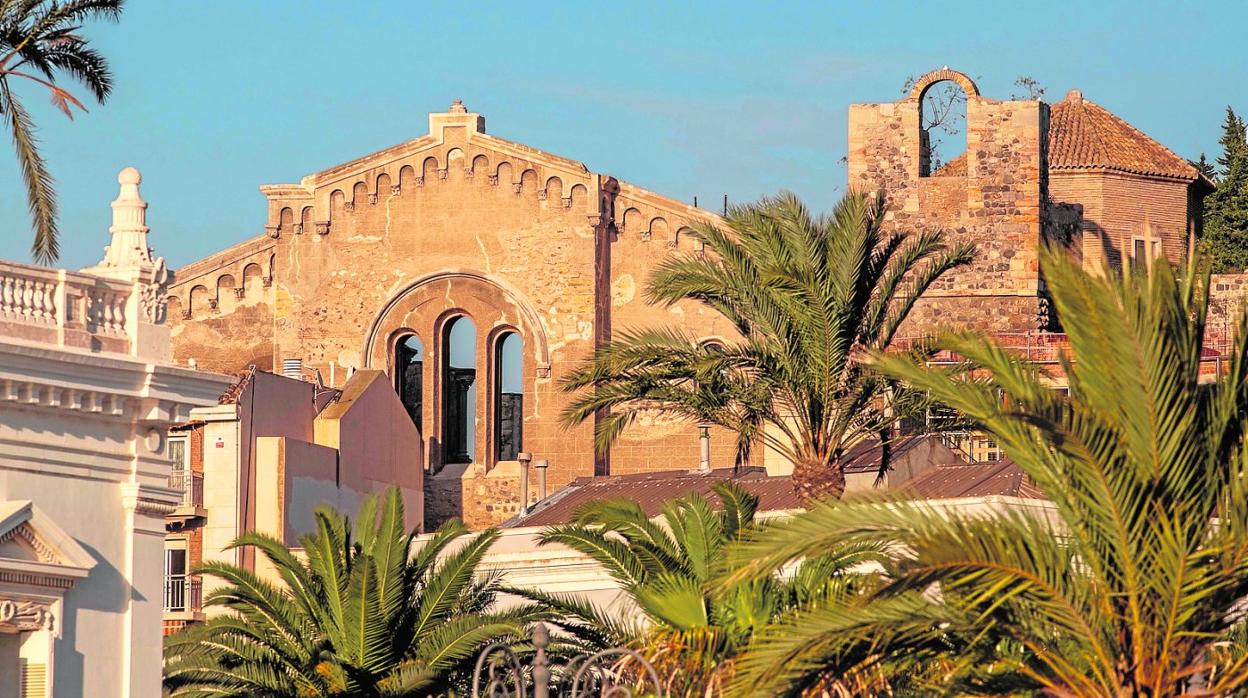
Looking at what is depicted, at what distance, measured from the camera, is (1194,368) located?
62.0 feet

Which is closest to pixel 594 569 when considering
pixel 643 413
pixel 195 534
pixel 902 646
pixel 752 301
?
pixel 752 301

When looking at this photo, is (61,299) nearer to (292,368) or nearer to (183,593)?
(183,593)

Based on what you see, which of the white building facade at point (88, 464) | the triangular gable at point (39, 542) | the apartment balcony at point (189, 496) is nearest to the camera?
the triangular gable at point (39, 542)

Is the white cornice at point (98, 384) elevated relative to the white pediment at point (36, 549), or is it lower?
elevated

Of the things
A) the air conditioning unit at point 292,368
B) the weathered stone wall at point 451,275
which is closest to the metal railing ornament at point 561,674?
the weathered stone wall at point 451,275

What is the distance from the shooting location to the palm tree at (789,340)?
2953cm

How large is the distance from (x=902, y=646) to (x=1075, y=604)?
4.41 ft

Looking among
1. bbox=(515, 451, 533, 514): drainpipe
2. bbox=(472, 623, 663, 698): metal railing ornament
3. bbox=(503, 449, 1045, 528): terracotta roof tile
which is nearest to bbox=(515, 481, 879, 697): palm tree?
bbox=(472, 623, 663, 698): metal railing ornament

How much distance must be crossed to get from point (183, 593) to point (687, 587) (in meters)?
19.6

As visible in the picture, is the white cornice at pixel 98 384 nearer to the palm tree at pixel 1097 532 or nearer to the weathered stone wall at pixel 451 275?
the palm tree at pixel 1097 532

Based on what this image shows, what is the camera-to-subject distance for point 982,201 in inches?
2047

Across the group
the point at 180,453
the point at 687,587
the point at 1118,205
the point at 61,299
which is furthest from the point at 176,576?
the point at 1118,205

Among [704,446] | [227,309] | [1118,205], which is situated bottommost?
[704,446]

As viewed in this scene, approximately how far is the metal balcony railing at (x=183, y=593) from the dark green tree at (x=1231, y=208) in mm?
26304
